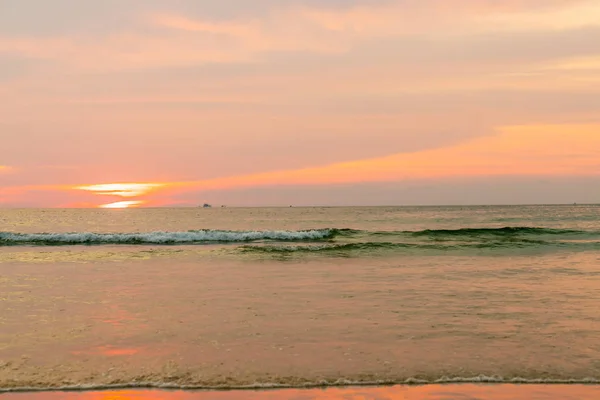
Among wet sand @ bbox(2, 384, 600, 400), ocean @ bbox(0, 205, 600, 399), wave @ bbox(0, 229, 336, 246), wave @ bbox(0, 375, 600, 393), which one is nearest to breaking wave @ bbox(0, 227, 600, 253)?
wave @ bbox(0, 229, 336, 246)

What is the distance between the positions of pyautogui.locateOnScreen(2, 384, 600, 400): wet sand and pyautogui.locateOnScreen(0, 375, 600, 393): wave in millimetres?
136

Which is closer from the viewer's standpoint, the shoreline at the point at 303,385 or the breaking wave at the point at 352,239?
the shoreline at the point at 303,385

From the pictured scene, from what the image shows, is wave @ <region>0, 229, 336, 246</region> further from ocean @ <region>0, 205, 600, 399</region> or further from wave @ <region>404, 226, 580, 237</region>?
ocean @ <region>0, 205, 600, 399</region>

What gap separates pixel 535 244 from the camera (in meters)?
31.4

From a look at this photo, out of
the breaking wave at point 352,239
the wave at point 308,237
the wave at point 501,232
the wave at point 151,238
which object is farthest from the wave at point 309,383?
the wave at point 501,232

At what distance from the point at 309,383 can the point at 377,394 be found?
3.22 feet

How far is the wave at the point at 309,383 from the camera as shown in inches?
289

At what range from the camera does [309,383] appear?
24.4 ft

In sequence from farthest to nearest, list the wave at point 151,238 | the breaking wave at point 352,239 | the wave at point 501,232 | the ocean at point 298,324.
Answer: the wave at point 501,232
the wave at point 151,238
the breaking wave at point 352,239
the ocean at point 298,324

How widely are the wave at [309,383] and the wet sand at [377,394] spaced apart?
136 mm

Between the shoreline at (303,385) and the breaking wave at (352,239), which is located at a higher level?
the breaking wave at (352,239)

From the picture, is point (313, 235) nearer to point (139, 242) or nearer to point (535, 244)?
point (139, 242)

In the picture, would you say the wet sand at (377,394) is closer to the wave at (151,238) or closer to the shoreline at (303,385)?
the shoreline at (303,385)

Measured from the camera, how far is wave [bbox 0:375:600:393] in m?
7.33
